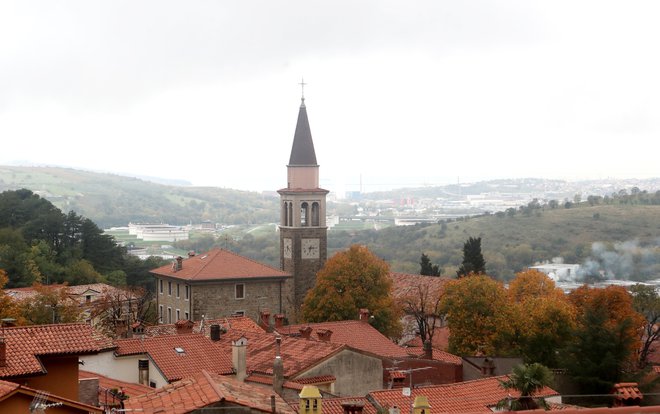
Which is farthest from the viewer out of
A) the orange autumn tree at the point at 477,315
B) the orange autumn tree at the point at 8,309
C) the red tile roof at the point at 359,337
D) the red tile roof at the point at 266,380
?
the orange autumn tree at the point at 477,315

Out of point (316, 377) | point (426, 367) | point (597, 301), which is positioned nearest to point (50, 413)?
point (316, 377)

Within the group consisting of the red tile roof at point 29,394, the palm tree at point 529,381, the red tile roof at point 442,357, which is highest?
the red tile roof at point 29,394

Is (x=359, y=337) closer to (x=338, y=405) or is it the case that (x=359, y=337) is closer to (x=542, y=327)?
(x=542, y=327)

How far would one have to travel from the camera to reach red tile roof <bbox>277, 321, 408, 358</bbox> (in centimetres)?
3675

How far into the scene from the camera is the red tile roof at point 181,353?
93.3 feet

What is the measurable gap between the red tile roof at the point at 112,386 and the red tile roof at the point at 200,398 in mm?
3847

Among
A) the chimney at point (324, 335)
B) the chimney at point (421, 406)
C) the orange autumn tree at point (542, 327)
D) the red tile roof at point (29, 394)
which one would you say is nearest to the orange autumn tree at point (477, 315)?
the orange autumn tree at point (542, 327)

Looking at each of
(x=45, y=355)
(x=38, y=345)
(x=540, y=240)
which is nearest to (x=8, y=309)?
(x=38, y=345)

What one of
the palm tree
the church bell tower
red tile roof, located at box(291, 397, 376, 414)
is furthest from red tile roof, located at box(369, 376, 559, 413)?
the church bell tower

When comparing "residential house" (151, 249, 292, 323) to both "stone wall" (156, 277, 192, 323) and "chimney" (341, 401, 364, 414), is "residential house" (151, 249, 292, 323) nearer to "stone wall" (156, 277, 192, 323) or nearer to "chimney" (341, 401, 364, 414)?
"stone wall" (156, 277, 192, 323)

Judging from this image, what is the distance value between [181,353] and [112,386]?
127 inches

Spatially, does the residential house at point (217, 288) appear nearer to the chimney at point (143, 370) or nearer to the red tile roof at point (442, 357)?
the red tile roof at point (442, 357)

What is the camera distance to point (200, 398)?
1809cm

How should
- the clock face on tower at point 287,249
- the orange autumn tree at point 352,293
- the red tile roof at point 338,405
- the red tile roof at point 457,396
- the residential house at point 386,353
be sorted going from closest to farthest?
the red tile roof at point 338,405 < the red tile roof at point 457,396 < the residential house at point 386,353 < the orange autumn tree at point 352,293 < the clock face on tower at point 287,249
